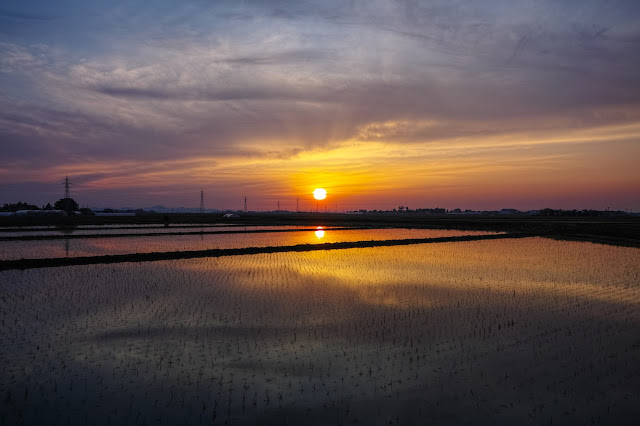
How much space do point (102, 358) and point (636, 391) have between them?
8253 millimetres

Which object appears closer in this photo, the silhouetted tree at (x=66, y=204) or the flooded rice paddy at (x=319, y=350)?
the flooded rice paddy at (x=319, y=350)

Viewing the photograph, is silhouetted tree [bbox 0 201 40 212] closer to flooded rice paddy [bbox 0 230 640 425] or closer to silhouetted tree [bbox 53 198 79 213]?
silhouetted tree [bbox 53 198 79 213]

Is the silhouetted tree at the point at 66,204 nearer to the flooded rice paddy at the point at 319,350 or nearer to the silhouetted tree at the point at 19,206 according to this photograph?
the silhouetted tree at the point at 19,206

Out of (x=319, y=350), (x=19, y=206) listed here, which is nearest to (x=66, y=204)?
(x=19, y=206)

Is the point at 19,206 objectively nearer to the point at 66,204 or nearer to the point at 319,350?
the point at 66,204

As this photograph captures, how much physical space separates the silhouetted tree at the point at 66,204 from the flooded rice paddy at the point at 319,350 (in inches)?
4265

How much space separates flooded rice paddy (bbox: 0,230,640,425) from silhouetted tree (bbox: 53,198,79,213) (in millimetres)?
108335

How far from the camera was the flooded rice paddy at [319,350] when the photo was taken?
5637 millimetres

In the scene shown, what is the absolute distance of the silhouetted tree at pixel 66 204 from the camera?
109350mm

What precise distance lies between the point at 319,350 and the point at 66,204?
396 ft

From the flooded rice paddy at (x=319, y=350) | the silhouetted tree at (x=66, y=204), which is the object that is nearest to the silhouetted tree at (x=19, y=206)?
the silhouetted tree at (x=66, y=204)

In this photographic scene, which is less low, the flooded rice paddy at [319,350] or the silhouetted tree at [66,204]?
the silhouetted tree at [66,204]

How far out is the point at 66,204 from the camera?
360ft

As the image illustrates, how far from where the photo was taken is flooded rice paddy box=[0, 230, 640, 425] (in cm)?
564
